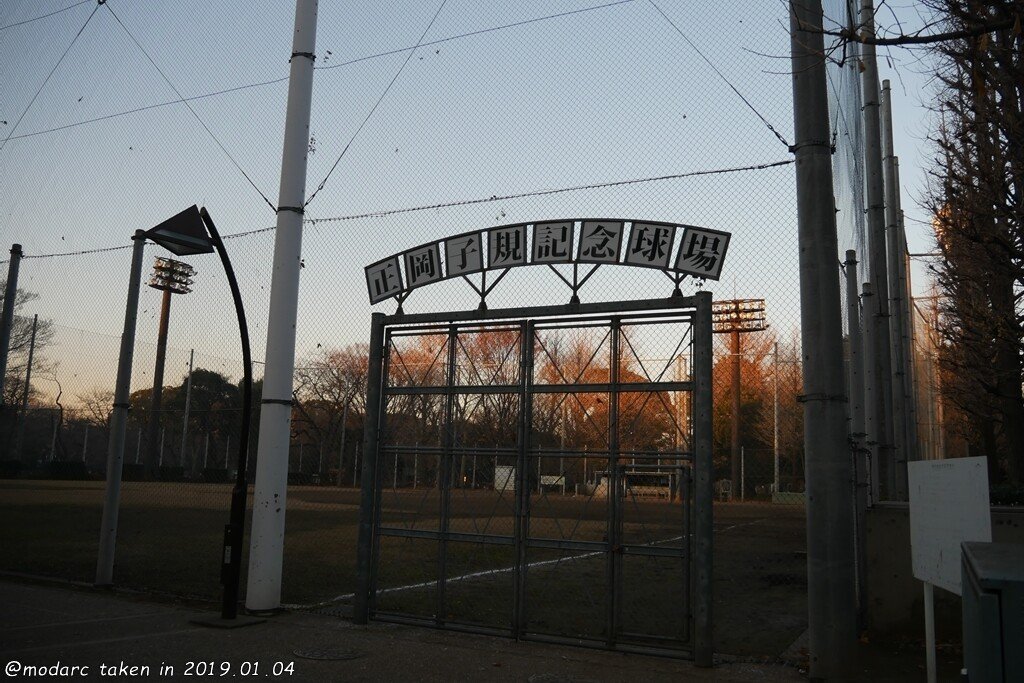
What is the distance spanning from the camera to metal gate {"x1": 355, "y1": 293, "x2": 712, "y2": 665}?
7336 millimetres

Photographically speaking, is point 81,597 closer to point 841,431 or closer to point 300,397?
point 841,431

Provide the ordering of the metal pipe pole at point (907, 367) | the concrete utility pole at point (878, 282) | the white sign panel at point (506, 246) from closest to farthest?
the white sign panel at point (506, 246) → the concrete utility pole at point (878, 282) → the metal pipe pole at point (907, 367)

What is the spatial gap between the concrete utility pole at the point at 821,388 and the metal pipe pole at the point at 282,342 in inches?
212

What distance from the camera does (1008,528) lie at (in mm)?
7551

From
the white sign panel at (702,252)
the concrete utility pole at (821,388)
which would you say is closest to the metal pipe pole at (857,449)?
the concrete utility pole at (821,388)

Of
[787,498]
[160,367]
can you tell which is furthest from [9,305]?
[787,498]

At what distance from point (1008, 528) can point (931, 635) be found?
262 cm

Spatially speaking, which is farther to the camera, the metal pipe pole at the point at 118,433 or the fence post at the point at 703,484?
the metal pipe pole at the point at 118,433

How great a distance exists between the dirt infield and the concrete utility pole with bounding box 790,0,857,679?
4.28ft

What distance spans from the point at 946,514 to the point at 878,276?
9.29 m

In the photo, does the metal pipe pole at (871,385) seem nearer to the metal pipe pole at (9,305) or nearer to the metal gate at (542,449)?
the metal gate at (542,449)

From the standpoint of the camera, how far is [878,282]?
1329 centimetres

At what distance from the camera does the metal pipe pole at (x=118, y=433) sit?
32.6ft

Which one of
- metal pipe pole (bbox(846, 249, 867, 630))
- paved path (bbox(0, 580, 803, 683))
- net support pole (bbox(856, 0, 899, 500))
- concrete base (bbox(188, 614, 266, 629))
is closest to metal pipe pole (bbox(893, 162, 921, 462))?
net support pole (bbox(856, 0, 899, 500))
